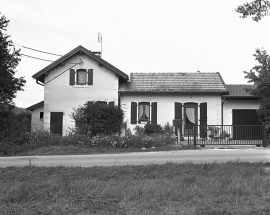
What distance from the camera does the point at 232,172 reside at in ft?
26.0

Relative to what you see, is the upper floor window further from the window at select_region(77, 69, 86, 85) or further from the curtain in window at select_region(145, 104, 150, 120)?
the curtain in window at select_region(145, 104, 150, 120)

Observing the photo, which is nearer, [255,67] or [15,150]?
[15,150]

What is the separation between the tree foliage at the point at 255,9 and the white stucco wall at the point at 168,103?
13144mm

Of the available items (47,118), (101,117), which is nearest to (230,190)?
(101,117)

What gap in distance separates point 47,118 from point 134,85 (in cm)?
645

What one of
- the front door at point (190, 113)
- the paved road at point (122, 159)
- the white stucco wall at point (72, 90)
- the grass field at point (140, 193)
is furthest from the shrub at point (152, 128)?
the grass field at point (140, 193)

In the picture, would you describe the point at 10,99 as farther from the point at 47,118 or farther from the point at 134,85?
the point at 134,85

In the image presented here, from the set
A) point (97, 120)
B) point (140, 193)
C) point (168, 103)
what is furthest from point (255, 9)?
point (168, 103)

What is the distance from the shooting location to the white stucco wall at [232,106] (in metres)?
21.7

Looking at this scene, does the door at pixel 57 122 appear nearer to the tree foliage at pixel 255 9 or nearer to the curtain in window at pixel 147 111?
the curtain in window at pixel 147 111

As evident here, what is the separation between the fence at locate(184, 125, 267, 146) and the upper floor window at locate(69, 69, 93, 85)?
28.7 ft

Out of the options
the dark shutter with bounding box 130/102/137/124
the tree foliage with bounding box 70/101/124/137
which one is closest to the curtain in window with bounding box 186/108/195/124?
the dark shutter with bounding box 130/102/137/124

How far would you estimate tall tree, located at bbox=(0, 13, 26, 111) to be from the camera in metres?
14.0

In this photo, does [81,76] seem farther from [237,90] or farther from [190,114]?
[237,90]
